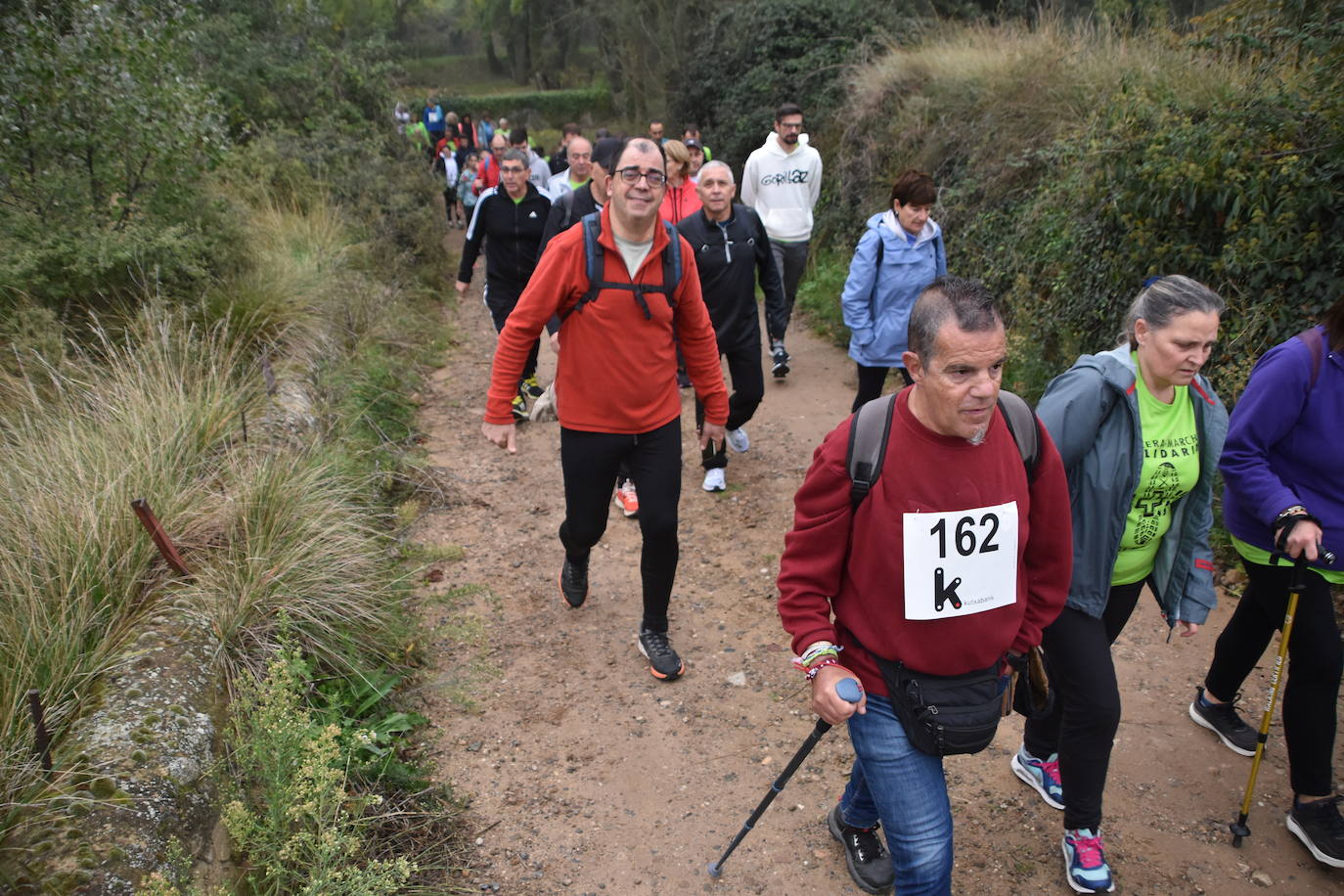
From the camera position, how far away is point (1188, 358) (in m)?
2.91

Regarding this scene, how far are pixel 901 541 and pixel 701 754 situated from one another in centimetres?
202

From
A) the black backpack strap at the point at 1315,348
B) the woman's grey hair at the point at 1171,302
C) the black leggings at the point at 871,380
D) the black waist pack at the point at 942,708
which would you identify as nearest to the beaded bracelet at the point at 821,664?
the black waist pack at the point at 942,708

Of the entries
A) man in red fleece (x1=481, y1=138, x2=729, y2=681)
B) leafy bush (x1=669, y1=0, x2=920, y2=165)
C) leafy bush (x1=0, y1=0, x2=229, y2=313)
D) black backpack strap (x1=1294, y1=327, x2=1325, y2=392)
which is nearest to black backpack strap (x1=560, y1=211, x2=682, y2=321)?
man in red fleece (x1=481, y1=138, x2=729, y2=681)

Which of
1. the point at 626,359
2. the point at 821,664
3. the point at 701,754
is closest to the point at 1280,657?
the point at 821,664

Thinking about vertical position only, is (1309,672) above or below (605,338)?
below

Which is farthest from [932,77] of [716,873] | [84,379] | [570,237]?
[716,873]

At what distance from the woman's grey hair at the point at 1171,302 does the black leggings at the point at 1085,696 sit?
906 millimetres

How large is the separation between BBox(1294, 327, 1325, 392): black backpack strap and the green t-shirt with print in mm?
441

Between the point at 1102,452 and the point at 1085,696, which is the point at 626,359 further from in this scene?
the point at 1085,696

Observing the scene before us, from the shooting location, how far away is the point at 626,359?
4039 mm

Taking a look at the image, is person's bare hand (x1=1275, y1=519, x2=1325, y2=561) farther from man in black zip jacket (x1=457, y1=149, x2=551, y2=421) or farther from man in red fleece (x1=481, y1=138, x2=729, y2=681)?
man in black zip jacket (x1=457, y1=149, x2=551, y2=421)

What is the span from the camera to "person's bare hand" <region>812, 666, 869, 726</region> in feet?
7.67

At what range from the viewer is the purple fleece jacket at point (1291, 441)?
10.4ft

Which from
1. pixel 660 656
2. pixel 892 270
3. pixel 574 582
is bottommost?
pixel 660 656
